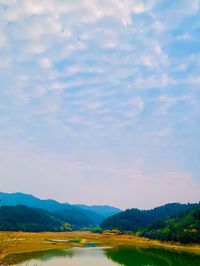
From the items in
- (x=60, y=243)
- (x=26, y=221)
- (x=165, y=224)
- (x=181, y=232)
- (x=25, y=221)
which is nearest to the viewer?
(x=60, y=243)

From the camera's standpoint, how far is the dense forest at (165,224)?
96188 mm

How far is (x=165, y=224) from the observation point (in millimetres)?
122625

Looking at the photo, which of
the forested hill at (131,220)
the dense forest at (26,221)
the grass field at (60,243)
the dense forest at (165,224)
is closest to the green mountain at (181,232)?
the dense forest at (165,224)

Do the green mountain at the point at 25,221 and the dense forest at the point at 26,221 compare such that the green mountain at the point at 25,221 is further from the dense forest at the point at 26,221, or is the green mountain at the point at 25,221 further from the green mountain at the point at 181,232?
the green mountain at the point at 181,232

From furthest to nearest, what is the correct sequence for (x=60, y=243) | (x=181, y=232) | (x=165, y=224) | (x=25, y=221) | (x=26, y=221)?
(x=26, y=221) < (x=25, y=221) < (x=165, y=224) < (x=181, y=232) < (x=60, y=243)

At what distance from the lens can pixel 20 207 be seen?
179m

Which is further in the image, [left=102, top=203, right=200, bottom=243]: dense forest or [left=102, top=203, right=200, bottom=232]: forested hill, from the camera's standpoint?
[left=102, top=203, right=200, bottom=232]: forested hill

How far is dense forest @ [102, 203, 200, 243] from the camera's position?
96188 mm

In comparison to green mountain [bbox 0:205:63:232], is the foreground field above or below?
below

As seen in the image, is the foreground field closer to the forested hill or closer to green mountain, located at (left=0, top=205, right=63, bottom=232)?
Answer: green mountain, located at (left=0, top=205, right=63, bottom=232)

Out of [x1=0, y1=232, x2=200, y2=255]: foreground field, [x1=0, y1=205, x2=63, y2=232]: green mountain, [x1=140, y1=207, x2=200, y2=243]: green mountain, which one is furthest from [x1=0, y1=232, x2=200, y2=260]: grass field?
[x1=0, y1=205, x2=63, y2=232]: green mountain

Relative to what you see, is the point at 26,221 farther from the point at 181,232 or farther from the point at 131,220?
the point at 181,232

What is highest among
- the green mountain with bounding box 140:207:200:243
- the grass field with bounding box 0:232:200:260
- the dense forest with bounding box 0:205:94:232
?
the dense forest with bounding box 0:205:94:232

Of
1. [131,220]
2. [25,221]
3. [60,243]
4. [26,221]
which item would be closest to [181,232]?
[60,243]
